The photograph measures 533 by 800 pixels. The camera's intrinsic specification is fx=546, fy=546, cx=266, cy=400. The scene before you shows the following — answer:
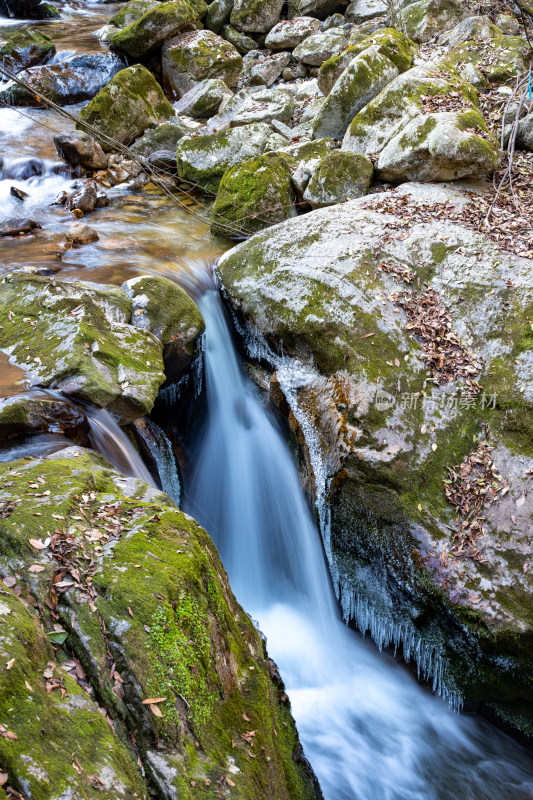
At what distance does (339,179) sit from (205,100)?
7.14 m

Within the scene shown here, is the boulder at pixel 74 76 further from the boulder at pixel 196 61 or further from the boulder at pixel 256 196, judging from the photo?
the boulder at pixel 256 196

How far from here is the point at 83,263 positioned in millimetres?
7785

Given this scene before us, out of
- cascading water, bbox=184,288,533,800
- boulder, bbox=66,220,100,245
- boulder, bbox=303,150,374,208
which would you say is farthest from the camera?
boulder, bbox=66,220,100,245

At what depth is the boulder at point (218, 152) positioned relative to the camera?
1004cm

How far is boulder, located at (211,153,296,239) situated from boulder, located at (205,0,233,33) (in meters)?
11.5

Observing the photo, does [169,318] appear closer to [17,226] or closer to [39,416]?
[39,416]

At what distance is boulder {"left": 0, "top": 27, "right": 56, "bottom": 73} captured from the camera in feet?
48.4

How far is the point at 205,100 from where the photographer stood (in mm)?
13086

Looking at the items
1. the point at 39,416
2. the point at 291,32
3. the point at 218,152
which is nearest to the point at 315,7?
the point at 291,32

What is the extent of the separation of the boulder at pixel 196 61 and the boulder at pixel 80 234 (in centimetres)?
830

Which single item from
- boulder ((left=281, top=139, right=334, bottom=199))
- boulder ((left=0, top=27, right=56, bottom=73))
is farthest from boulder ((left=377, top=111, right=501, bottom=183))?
boulder ((left=0, top=27, right=56, bottom=73))

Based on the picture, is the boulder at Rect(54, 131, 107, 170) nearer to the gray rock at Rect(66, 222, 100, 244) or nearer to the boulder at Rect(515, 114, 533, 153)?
the gray rock at Rect(66, 222, 100, 244)

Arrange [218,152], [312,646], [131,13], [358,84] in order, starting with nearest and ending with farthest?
1. [312,646]
2. [358,84]
3. [218,152]
4. [131,13]

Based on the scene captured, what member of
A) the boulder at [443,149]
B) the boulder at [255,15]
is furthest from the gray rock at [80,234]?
the boulder at [255,15]
